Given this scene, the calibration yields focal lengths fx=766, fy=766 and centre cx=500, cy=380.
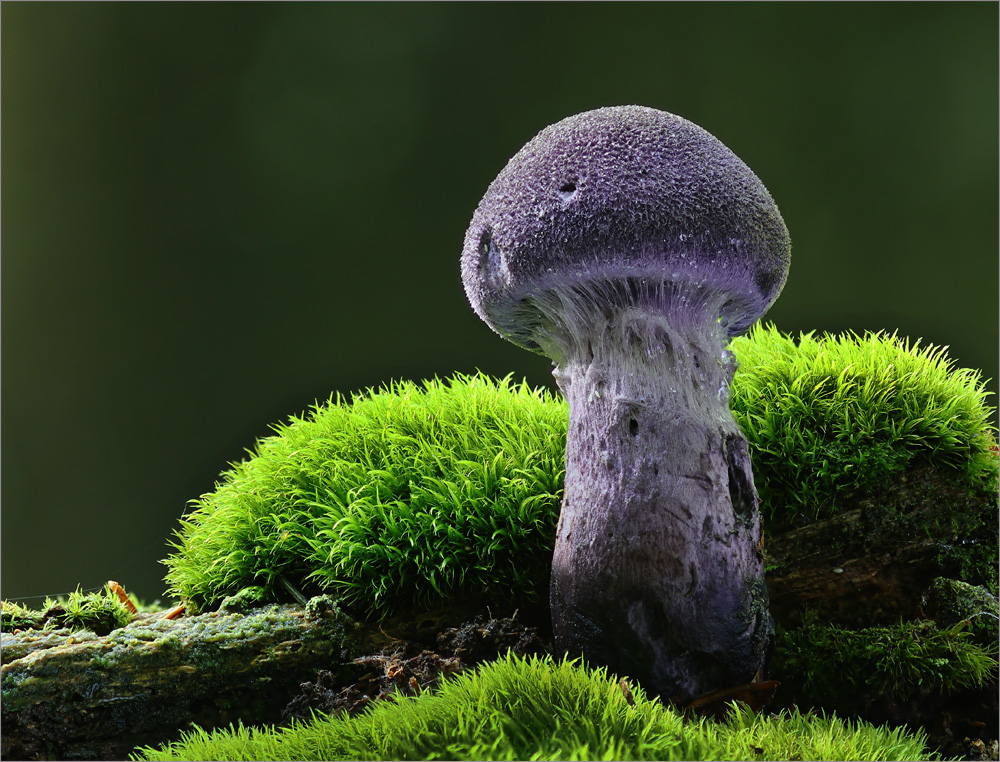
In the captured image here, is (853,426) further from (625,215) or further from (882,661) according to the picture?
(625,215)

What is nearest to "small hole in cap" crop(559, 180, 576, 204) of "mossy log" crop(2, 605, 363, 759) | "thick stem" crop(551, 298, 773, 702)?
"thick stem" crop(551, 298, 773, 702)

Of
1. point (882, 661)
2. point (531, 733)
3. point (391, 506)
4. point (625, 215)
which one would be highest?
point (625, 215)

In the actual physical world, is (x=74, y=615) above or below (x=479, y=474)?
below

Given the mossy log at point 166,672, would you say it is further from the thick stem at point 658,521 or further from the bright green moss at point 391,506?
the thick stem at point 658,521

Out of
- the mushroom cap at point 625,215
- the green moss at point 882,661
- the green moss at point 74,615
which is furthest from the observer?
the green moss at point 74,615

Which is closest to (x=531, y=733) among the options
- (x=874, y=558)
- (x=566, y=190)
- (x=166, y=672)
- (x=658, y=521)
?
(x=658, y=521)

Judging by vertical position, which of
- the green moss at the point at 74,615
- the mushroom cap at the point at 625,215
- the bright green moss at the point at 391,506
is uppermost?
the mushroom cap at the point at 625,215

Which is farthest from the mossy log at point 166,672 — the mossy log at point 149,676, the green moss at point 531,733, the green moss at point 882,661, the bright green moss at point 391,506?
the green moss at point 882,661

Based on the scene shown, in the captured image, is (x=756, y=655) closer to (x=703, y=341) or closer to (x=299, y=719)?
(x=703, y=341)
